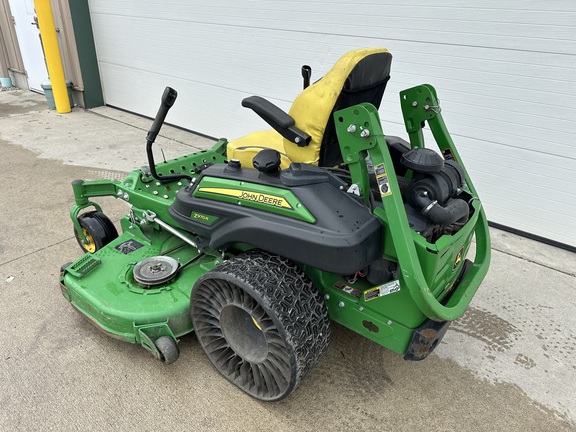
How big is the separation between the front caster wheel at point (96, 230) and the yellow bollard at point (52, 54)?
16.4 ft

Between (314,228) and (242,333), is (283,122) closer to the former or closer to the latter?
(314,228)

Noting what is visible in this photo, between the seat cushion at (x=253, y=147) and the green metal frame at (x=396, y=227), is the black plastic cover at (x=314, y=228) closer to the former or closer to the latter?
the green metal frame at (x=396, y=227)

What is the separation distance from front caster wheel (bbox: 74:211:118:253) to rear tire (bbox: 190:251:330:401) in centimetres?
116

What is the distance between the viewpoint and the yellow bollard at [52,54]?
6617 millimetres

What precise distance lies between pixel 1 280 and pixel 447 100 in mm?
3798

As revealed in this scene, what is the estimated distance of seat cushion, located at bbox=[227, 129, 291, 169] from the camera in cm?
244

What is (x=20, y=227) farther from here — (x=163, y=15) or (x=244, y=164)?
(x=163, y=15)

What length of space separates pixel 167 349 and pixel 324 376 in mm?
830

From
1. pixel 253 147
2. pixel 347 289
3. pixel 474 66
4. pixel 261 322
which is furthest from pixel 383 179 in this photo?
pixel 474 66

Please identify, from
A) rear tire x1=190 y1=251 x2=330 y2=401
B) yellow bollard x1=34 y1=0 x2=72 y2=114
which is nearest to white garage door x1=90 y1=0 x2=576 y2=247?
rear tire x1=190 y1=251 x2=330 y2=401

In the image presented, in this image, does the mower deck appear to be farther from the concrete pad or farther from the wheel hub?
the concrete pad

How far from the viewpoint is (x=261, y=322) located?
77.0 inches

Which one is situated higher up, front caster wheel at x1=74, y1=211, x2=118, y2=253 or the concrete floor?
front caster wheel at x1=74, y1=211, x2=118, y2=253

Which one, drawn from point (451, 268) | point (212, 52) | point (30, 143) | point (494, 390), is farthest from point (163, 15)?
point (494, 390)
